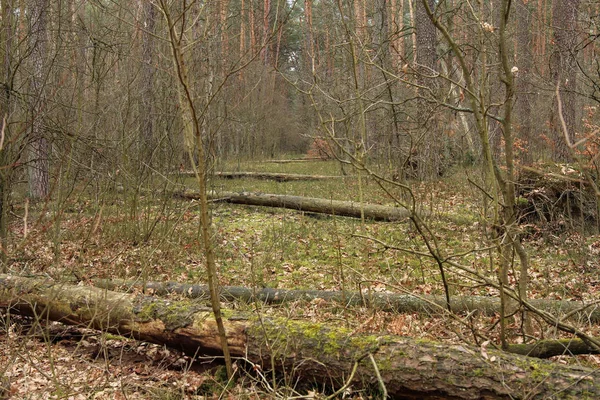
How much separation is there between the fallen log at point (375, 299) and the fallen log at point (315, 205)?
2.93 meters

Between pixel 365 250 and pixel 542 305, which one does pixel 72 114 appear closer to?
pixel 365 250

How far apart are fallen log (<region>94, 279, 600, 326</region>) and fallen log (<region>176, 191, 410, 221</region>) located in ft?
9.61

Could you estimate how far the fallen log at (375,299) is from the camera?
4.81 metres

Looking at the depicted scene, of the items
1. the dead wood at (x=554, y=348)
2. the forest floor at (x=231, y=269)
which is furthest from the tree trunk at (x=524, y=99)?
the dead wood at (x=554, y=348)

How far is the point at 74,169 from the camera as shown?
782 cm

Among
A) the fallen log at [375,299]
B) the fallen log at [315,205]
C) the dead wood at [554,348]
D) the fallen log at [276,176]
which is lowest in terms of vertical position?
the fallen log at [375,299]

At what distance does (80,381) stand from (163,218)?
14.6 ft

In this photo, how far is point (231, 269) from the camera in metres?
7.04

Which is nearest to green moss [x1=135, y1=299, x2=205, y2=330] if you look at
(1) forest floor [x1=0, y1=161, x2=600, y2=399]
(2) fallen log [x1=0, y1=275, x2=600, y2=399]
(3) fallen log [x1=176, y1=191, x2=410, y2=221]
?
(2) fallen log [x1=0, y1=275, x2=600, y2=399]

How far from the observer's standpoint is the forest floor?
3822 millimetres

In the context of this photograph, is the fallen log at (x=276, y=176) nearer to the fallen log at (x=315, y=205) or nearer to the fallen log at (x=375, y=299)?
the fallen log at (x=315, y=205)

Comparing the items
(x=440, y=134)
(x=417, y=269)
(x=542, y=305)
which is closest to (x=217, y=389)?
(x=542, y=305)

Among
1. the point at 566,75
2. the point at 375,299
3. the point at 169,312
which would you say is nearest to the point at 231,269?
the point at 375,299

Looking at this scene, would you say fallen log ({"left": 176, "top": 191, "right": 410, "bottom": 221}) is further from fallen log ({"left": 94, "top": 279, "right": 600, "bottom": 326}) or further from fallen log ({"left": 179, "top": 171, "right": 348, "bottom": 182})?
fallen log ({"left": 179, "top": 171, "right": 348, "bottom": 182})
